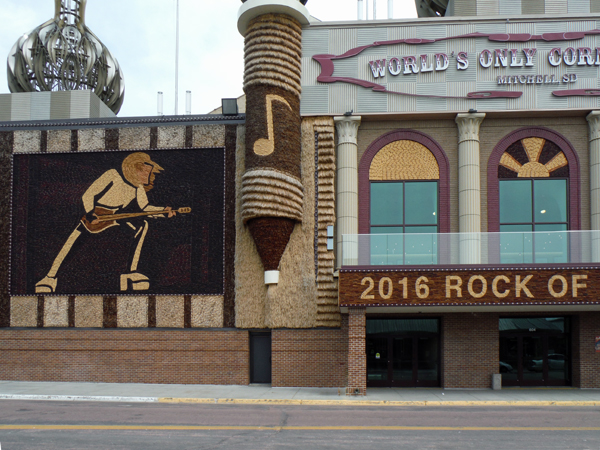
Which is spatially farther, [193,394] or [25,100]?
[25,100]

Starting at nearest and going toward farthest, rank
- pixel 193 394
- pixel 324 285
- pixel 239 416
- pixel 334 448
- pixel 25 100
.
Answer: pixel 334 448 → pixel 239 416 → pixel 193 394 → pixel 324 285 → pixel 25 100

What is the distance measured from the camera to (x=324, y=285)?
22062 mm

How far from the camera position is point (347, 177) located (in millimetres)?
22703

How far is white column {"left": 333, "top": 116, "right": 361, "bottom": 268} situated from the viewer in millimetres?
22453

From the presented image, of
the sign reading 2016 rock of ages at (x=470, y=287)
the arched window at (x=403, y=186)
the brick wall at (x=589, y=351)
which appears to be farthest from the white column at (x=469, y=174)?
the brick wall at (x=589, y=351)

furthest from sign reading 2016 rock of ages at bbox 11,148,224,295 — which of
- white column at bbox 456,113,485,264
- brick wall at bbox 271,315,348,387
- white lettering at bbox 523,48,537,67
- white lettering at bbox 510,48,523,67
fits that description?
white lettering at bbox 523,48,537,67

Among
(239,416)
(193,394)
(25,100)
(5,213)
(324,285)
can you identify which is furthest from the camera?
(25,100)

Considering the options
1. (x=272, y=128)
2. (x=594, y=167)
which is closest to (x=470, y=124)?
(x=594, y=167)

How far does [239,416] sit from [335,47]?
1510 centimetres

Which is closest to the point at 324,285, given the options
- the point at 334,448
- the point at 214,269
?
the point at 214,269

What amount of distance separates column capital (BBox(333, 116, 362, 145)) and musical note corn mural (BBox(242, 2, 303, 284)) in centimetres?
169

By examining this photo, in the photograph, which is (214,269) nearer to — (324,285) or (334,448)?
(324,285)

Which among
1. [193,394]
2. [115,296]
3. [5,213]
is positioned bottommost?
[193,394]

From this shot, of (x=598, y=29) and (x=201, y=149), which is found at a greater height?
(x=598, y=29)
